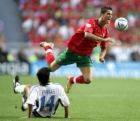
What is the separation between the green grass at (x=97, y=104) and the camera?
12664mm

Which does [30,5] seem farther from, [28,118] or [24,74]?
[28,118]

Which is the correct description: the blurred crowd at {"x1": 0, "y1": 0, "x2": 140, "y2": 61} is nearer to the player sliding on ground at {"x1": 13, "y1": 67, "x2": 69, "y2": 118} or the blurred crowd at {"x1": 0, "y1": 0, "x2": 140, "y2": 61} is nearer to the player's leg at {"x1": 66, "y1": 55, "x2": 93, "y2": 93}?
the player's leg at {"x1": 66, "y1": 55, "x2": 93, "y2": 93}

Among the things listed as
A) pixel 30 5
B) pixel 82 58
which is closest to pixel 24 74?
pixel 30 5

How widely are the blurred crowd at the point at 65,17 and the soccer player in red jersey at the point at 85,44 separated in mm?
18016

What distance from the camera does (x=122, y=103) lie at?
54.0 ft

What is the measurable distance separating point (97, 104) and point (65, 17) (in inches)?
734

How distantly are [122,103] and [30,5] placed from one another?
64.1 feet

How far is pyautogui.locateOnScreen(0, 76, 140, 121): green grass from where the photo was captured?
12.7 meters

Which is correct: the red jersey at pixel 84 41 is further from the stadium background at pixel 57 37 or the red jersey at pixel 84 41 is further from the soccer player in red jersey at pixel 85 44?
the stadium background at pixel 57 37

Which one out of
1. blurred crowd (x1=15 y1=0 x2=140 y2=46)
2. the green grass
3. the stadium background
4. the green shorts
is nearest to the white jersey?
the green grass

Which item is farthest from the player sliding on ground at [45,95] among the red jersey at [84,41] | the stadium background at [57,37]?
the stadium background at [57,37]

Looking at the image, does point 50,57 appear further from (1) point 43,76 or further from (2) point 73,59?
(1) point 43,76

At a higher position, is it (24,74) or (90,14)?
(90,14)

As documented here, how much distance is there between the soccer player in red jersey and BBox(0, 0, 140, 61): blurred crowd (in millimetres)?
18016
